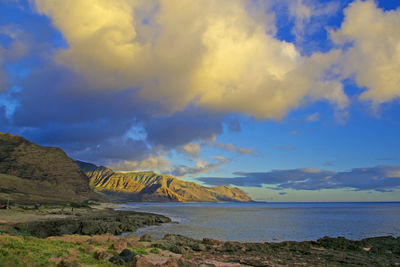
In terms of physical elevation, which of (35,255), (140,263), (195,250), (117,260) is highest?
(35,255)

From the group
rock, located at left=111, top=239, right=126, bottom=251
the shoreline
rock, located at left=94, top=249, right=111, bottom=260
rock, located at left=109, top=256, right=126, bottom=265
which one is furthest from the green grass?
rock, located at left=111, top=239, right=126, bottom=251

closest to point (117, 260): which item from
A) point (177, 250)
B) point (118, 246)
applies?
point (118, 246)

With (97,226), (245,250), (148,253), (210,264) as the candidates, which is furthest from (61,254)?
(97,226)

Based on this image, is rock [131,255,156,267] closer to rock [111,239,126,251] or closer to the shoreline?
the shoreline

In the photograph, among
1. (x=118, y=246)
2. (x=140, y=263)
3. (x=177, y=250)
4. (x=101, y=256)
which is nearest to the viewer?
(x=140, y=263)

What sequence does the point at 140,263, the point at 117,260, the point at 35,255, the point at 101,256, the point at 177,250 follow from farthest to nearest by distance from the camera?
the point at 177,250, the point at 101,256, the point at 117,260, the point at 140,263, the point at 35,255

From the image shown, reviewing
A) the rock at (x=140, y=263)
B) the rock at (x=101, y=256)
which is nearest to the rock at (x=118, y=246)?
the rock at (x=101, y=256)

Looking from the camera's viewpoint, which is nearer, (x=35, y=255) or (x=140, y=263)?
(x=35, y=255)

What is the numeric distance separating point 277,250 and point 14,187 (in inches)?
6534

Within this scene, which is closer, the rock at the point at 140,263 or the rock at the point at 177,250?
the rock at the point at 140,263

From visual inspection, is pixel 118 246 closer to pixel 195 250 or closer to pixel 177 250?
pixel 177 250

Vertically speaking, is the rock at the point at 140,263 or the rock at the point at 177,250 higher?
the rock at the point at 140,263

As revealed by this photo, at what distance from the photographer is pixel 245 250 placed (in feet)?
105

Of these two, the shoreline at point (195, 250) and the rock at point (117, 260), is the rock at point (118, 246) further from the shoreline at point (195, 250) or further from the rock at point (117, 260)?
the rock at point (117, 260)
